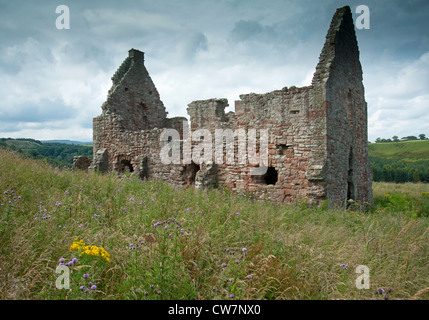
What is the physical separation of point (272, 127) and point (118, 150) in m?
8.11

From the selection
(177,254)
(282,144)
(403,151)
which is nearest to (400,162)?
(403,151)

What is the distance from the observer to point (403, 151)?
6475cm

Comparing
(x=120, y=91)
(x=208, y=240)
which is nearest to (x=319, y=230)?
(x=208, y=240)

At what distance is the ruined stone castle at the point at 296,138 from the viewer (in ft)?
32.2

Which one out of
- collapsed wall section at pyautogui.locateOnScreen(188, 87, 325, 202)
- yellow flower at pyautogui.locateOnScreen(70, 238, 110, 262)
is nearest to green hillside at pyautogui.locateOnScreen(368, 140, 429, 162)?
collapsed wall section at pyautogui.locateOnScreen(188, 87, 325, 202)

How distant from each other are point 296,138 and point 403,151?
68086 millimetres

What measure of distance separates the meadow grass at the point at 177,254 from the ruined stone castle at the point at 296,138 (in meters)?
3.63

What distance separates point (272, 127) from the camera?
34.8 ft

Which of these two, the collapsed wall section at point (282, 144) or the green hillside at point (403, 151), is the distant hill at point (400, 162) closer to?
the green hillside at point (403, 151)

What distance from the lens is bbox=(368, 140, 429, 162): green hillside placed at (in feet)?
192

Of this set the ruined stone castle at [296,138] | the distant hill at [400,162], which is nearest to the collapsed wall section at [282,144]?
the ruined stone castle at [296,138]

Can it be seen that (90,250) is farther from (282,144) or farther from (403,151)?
(403,151)

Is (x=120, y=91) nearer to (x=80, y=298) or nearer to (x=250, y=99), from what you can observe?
(x=250, y=99)

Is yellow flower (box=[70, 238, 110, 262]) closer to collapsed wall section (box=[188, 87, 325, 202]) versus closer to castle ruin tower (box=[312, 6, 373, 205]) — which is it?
collapsed wall section (box=[188, 87, 325, 202])
